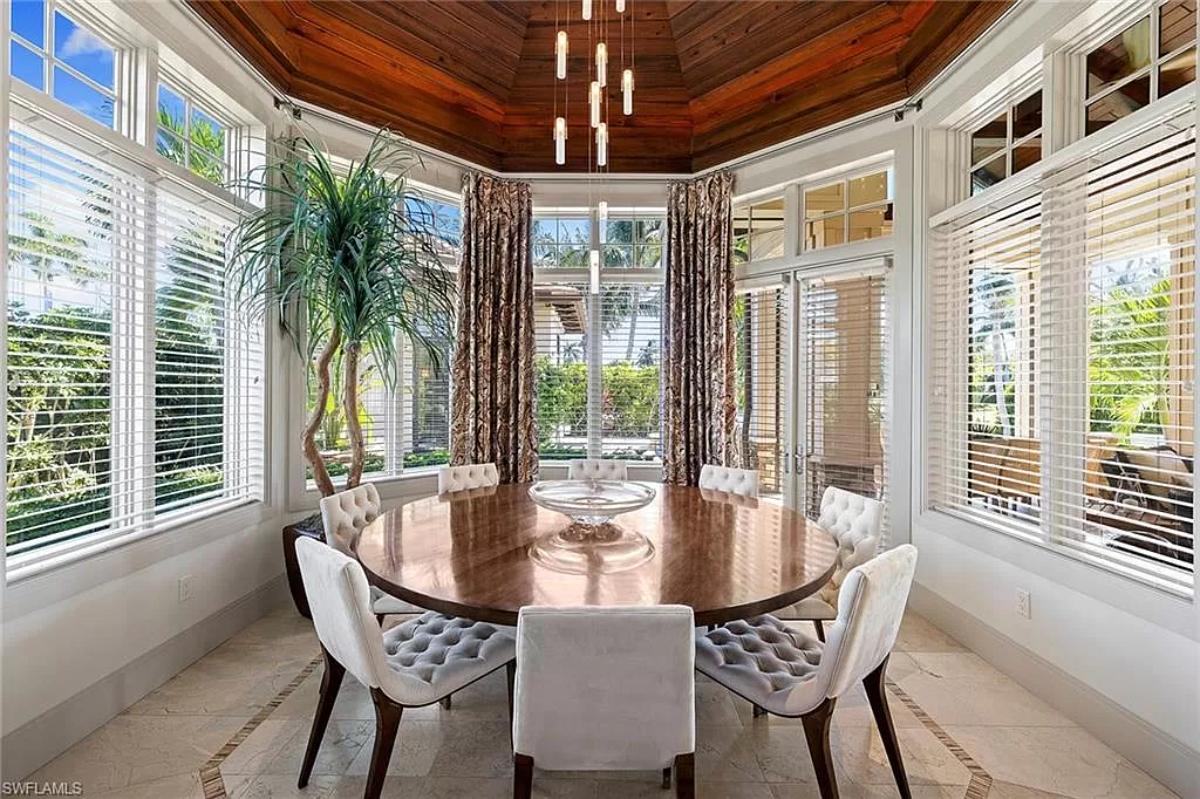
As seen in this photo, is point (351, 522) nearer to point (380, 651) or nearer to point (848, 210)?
point (380, 651)

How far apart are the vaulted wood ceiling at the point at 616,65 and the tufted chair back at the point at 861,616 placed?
9.57 ft

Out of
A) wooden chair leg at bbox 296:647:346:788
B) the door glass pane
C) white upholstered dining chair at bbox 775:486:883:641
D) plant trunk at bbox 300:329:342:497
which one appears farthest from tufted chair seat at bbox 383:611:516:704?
the door glass pane

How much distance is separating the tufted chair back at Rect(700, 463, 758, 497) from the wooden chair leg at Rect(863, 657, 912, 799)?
57.1 inches

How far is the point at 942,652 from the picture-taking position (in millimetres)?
2986

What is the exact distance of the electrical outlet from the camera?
8.64 feet

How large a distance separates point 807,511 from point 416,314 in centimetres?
312

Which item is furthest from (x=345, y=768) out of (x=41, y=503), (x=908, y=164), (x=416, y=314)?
(x=908, y=164)

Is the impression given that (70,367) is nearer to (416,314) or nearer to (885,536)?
(416,314)

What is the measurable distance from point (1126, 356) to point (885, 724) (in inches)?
70.7

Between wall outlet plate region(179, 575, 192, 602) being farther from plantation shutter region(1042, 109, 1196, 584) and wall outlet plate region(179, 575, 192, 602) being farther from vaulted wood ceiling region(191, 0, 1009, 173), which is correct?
plantation shutter region(1042, 109, 1196, 584)

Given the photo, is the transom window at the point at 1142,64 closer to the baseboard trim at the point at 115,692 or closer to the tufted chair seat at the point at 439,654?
the tufted chair seat at the point at 439,654

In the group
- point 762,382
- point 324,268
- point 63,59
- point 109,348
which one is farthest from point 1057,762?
point 63,59

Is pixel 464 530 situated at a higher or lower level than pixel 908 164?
lower

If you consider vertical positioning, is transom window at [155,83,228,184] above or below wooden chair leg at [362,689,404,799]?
above
